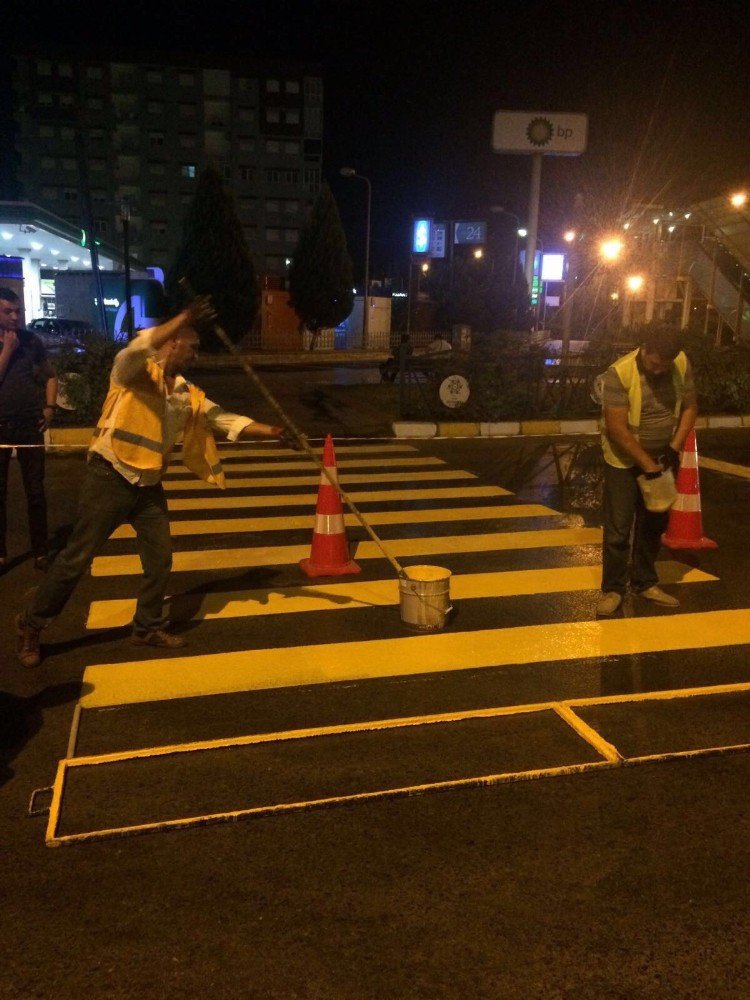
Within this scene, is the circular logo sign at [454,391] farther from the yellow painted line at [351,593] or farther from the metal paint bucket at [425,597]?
the metal paint bucket at [425,597]

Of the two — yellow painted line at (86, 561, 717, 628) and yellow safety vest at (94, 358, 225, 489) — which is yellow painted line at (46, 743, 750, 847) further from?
yellow painted line at (86, 561, 717, 628)

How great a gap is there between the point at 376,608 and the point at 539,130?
2377 centimetres

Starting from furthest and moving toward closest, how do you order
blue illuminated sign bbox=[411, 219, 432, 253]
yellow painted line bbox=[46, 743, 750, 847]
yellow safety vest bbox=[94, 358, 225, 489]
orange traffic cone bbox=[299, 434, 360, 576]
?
blue illuminated sign bbox=[411, 219, 432, 253], orange traffic cone bbox=[299, 434, 360, 576], yellow safety vest bbox=[94, 358, 225, 489], yellow painted line bbox=[46, 743, 750, 847]

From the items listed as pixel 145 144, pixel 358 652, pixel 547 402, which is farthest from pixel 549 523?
pixel 145 144

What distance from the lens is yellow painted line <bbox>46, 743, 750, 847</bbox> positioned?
3262 mm

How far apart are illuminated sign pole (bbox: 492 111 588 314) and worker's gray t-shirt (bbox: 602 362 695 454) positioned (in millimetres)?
21401

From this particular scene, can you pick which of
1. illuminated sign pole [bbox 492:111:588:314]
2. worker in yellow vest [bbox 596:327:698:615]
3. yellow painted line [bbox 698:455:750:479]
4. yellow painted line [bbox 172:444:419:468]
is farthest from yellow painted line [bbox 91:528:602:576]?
illuminated sign pole [bbox 492:111:588:314]

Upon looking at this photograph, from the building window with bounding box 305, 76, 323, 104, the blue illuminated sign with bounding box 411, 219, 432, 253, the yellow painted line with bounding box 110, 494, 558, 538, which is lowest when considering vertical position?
the yellow painted line with bounding box 110, 494, 558, 538

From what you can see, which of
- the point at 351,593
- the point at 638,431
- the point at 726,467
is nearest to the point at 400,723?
the point at 351,593

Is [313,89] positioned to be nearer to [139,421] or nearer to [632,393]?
[632,393]

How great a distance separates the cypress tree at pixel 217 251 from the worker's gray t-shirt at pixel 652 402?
1318 inches

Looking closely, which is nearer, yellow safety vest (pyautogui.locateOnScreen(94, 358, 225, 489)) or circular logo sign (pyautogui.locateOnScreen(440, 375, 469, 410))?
yellow safety vest (pyautogui.locateOnScreen(94, 358, 225, 489))

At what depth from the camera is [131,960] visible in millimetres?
2643

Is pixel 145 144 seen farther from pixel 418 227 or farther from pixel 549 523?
pixel 549 523
